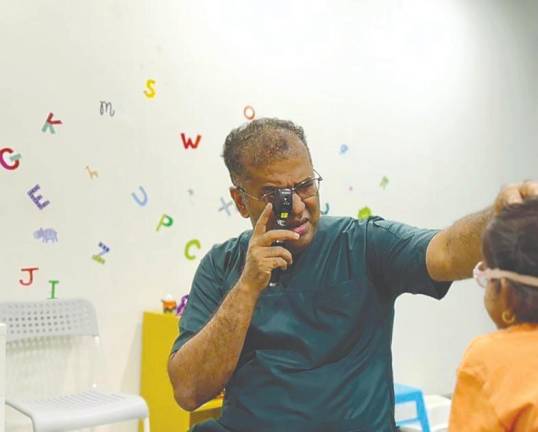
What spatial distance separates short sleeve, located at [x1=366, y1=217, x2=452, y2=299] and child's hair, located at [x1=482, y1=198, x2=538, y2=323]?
0.37 metres

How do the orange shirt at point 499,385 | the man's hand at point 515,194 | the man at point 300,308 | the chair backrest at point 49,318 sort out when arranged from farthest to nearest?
the chair backrest at point 49,318 < the man at point 300,308 < the man's hand at point 515,194 < the orange shirt at point 499,385

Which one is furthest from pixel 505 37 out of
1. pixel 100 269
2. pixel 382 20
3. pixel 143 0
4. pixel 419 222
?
pixel 100 269

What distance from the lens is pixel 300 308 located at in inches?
56.6

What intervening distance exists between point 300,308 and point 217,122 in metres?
1.81

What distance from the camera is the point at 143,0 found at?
2.92 m

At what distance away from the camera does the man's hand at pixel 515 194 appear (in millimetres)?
1058

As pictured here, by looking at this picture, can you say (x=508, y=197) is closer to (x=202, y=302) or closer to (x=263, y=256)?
(x=263, y=256)

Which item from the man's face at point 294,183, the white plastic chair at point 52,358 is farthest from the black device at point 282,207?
the white plastic chair at point 52,358

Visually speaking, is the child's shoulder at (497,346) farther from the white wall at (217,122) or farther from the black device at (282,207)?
the white wall at (217,122)

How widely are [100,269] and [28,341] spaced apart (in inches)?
14.7

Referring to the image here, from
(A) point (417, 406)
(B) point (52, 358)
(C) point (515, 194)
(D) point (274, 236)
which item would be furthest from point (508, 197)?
(A) point (417, 406)

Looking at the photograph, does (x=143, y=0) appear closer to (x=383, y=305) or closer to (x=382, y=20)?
(x=382, y=20)

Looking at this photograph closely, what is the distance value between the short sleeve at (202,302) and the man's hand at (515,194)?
647 mm

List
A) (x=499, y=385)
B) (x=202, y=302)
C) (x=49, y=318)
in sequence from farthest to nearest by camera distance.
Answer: (x=49, y=318) → (x=202, y=302) → (x=499, y=385)
